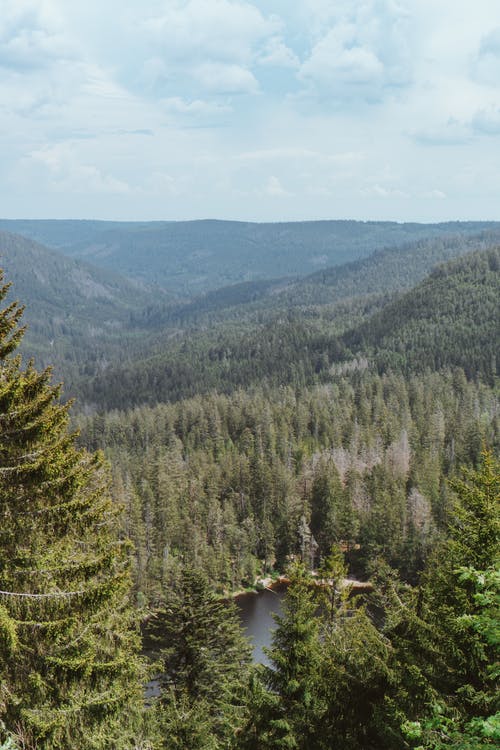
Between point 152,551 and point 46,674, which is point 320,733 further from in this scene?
point 152,551

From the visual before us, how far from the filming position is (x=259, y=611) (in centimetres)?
8250

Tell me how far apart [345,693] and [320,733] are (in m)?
1.57

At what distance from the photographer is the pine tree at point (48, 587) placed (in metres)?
13.3

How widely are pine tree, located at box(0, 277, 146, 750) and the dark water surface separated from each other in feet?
183

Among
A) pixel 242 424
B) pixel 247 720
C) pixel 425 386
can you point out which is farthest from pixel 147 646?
pixel 425 386

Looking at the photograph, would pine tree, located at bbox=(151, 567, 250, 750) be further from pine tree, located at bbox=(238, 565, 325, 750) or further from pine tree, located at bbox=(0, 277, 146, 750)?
pine tree, located at bbox=(0, 277, 146, 750)

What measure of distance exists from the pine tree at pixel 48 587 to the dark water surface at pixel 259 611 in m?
55.8

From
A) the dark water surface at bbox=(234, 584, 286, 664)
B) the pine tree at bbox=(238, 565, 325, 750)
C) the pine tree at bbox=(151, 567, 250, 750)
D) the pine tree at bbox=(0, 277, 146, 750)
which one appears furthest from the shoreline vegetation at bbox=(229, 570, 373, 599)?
the pine tree at bbox=(0, 277, 146, 750)

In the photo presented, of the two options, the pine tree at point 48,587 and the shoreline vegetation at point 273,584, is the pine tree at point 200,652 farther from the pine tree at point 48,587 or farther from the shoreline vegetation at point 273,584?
the shoreline vegetation at point 273,584

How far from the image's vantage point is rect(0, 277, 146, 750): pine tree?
43.7 ft

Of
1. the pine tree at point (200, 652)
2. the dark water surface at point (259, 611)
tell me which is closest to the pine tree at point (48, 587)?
the pine tree at point (200, 652)

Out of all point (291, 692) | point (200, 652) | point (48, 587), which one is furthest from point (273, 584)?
point (48, 587)

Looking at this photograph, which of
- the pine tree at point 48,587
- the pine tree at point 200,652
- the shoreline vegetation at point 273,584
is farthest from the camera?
the shoreline vegetation at point 273,584

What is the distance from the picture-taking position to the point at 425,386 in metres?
182
